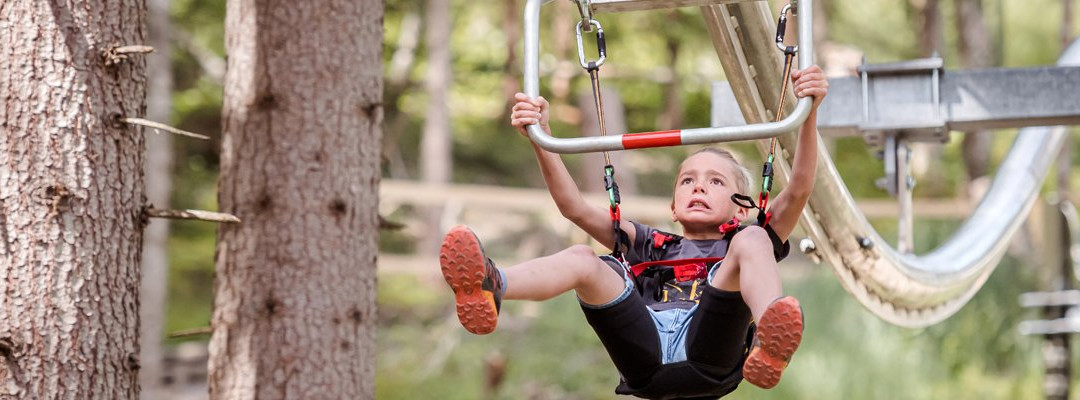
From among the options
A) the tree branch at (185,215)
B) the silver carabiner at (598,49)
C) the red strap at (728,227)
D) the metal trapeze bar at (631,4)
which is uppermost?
the metal trapeze bar at (631,4)

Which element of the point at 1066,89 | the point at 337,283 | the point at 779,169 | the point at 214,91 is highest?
the point at 214,91

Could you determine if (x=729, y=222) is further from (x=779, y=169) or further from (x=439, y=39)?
(x=439, y=39)

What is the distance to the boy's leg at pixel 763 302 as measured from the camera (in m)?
2.50

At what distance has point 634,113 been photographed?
1923 cm

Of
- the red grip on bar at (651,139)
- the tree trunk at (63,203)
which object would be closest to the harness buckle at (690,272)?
the red grip on bar at (651,139)

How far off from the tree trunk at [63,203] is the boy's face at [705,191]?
1449mm

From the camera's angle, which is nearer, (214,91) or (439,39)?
(439,39)

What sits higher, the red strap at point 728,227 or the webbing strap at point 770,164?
the webbing strap at point 770,164

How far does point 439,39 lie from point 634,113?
6.21 meters

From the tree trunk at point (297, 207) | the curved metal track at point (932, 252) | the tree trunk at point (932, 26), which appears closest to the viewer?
the curved metal track at point (932, 252)

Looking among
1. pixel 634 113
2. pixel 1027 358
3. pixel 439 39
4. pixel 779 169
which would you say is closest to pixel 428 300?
pixel 439 39

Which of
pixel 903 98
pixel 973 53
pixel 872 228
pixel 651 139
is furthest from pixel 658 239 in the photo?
pixel 973 53

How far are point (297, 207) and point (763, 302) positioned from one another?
2.36 m

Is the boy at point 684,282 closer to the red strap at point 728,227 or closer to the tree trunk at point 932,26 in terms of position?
the red strap at point 728,227
